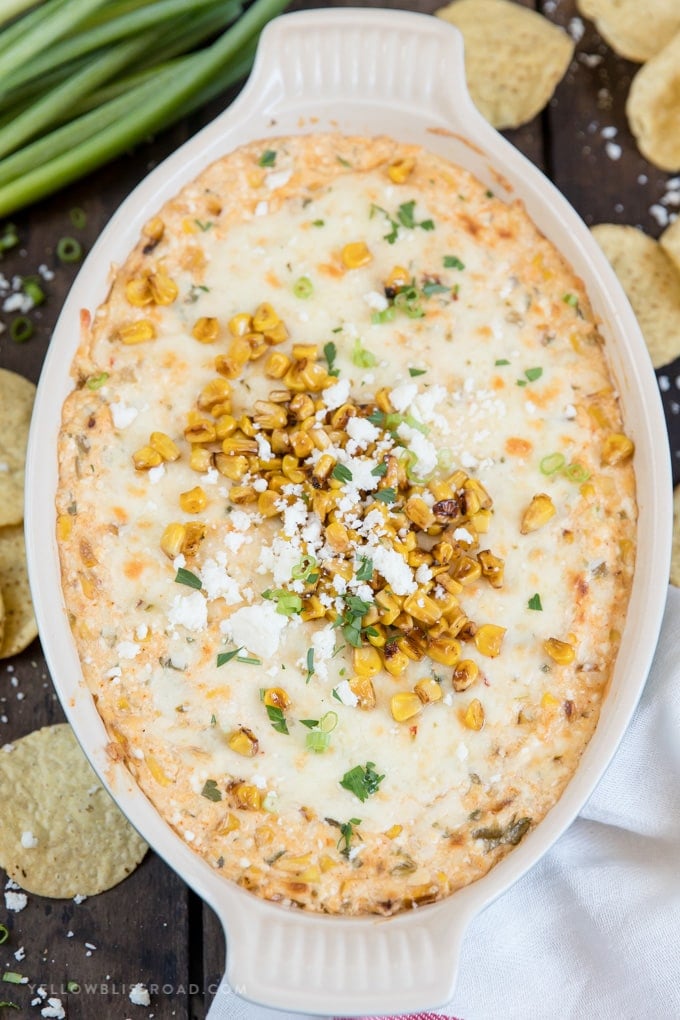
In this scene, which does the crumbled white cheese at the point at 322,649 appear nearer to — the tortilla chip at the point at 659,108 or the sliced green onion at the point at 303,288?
the sliced green onion at the point at 303,288

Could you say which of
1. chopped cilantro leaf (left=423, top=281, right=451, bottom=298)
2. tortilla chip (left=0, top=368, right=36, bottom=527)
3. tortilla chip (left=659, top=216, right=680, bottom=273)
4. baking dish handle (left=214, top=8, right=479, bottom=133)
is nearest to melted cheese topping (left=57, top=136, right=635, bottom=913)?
chopped cilantro leaf (left=423, top=281, right=451, bottom=298)

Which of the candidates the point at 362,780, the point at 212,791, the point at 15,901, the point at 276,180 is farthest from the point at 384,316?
the point at 15,901

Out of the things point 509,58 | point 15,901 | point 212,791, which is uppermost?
point 509,58

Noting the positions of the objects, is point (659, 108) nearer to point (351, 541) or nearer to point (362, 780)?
point (351, 541)

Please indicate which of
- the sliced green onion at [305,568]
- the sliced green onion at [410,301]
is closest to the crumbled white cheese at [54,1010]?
the sliced green onion at [305,568]

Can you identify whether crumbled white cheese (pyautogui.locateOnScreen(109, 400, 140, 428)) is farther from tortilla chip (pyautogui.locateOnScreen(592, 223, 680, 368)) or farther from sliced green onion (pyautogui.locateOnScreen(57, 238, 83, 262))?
tortilla chip (pyautogui.locateOnScreen(592, 223, 680, 368))
